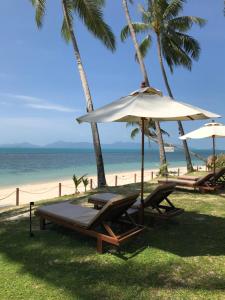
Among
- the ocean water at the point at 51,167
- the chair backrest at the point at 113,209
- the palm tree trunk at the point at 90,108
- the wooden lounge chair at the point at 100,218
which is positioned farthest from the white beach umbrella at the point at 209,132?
the ocean water at the point at 51,167

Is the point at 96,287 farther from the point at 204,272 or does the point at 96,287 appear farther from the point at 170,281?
the point at 204,272

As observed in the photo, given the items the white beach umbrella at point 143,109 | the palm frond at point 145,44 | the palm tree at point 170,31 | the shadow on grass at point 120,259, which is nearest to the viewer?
the shadow on grass at point 120,259

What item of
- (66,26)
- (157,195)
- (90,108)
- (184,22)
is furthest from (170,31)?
(157,195)

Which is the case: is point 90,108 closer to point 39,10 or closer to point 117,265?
point 39,10

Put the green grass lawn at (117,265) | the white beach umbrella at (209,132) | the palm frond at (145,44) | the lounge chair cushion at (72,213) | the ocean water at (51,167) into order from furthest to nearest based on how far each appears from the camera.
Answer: the ocean water at (51,167), the palm frond at (145,44), the white beach umbrella at (209,132), the lounge chair cushion at (72,213), the green grass lawn at (117,265)

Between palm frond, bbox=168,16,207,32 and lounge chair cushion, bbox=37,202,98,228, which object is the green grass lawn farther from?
palm frond, bbox=168,16,207,32

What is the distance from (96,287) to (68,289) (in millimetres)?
324

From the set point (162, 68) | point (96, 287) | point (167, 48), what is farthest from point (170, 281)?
point (167, 48)

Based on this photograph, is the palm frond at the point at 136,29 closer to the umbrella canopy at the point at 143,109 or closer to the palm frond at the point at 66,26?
the palm frond at the point at 66,26

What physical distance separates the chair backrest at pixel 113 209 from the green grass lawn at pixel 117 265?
48 centimetres

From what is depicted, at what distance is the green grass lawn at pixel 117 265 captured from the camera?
10.5 ft

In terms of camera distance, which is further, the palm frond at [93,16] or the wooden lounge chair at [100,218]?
the palm frond at [93,16]

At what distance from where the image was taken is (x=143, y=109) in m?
4.18

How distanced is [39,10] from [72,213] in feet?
40.8
